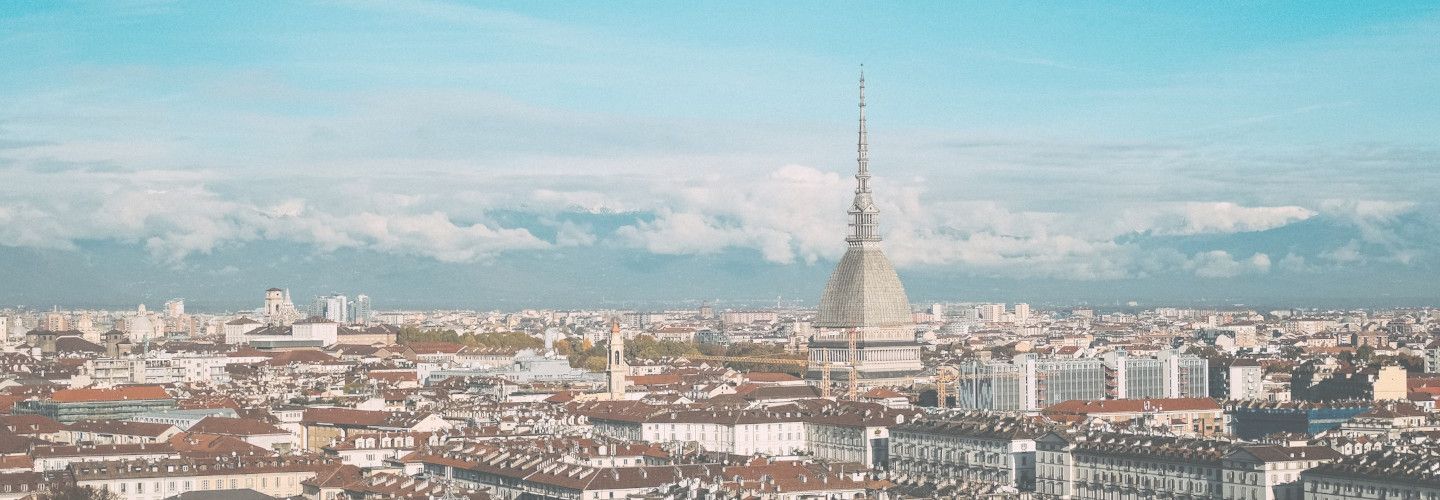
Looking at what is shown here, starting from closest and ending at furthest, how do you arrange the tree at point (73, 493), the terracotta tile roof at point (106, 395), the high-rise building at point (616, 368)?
1. the tree at point (73, 493)
2. the terracotta tile roof at point (106, 395)
3. the high-rise building at point (616, 368)

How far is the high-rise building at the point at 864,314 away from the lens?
111 metres

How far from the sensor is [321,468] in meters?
59.1

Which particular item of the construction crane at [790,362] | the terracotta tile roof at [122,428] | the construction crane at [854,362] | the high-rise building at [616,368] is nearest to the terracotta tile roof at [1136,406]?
the construction crane at [790,362]

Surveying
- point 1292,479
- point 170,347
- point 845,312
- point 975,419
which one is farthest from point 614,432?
point 170,347

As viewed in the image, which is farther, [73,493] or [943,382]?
[943,382]

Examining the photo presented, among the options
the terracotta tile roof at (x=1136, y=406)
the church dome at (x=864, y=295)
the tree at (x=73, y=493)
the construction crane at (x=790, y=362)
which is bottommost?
the tree at (x=73, y=493)

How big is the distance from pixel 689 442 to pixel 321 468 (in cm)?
1657

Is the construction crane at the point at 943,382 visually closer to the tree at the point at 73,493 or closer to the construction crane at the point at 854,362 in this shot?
the construction crane at the point at 854,362

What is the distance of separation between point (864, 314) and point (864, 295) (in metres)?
0.99

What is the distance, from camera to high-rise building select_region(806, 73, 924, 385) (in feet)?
363

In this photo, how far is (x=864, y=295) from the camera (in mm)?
113250

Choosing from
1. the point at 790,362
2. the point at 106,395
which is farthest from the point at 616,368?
the point at 790,362

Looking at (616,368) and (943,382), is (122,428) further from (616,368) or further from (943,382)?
(943,382)

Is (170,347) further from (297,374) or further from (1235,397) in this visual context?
(1235,397)
